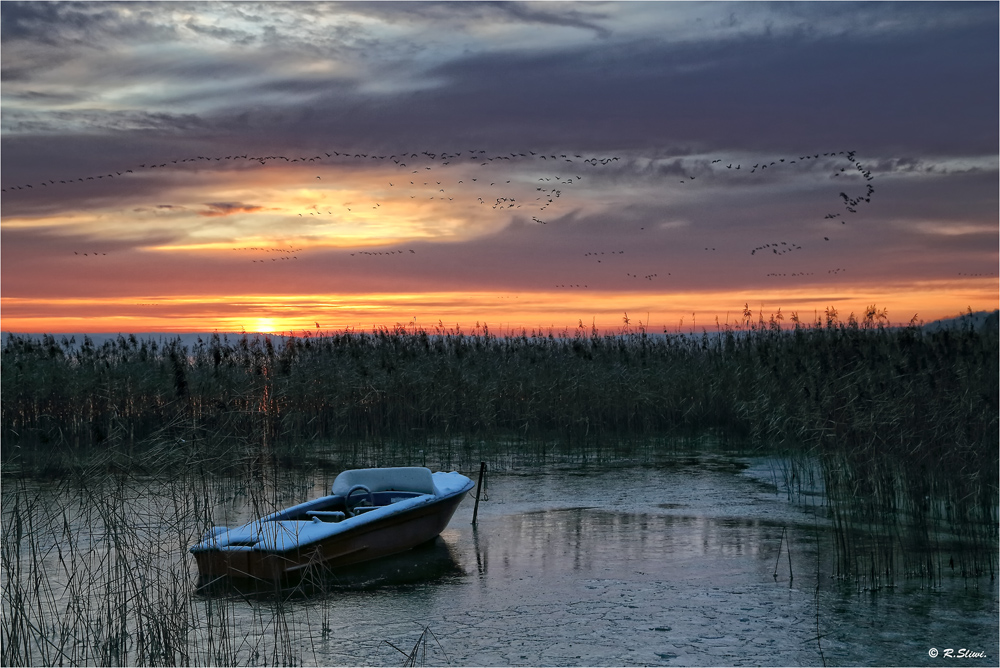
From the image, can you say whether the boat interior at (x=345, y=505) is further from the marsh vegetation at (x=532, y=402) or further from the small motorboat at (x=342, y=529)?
the marsh vegetation at (x=532, y=402)

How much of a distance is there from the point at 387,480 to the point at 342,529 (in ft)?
5.53

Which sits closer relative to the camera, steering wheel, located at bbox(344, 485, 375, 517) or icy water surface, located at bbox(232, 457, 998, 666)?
icy water surface, located at bbox(232, 457, 998, 666)

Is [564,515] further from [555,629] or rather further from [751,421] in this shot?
[751,421]

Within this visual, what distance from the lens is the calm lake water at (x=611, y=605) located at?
561cm

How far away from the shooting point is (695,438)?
14.8 m

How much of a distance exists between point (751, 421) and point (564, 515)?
19.0 feet

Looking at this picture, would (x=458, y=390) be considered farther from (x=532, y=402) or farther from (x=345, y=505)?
(x=345, y=505)

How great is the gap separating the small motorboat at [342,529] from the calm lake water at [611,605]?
221mm

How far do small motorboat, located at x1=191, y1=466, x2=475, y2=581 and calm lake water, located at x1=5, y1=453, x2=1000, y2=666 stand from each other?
221mm

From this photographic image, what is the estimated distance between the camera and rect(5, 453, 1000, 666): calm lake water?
5609mm

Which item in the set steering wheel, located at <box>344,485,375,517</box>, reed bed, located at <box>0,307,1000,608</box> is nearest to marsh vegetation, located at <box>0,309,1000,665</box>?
reed bed, located at <box>0,307,1000,608</box>

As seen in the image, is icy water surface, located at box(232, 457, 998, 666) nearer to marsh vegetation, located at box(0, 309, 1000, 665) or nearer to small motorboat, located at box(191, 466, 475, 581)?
small motorboat, located at box(191, 466, 475, 581)

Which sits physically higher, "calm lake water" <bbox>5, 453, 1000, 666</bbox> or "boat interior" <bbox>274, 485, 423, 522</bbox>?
"boat interior" <bbox>274, 485, 423, 522</bbox>

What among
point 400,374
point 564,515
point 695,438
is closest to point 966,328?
point 695,438
